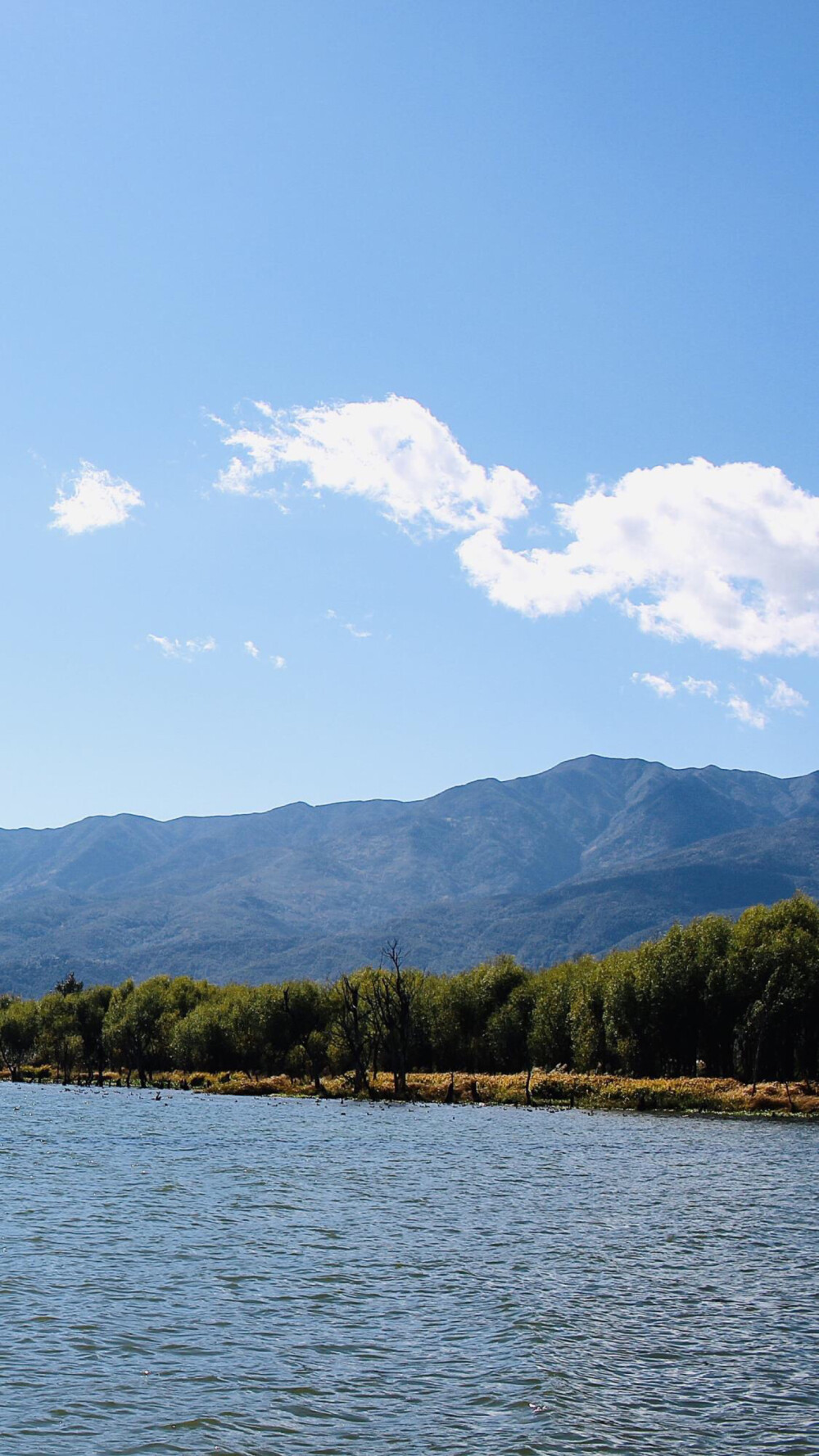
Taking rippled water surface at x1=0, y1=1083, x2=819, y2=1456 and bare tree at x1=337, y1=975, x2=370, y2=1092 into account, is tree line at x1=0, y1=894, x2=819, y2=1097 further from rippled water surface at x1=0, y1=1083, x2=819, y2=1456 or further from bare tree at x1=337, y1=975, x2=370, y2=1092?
rippled water surface at x1=0, y1=1083, x2=819, y2=1456

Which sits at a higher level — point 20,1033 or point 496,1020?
point 496,1020

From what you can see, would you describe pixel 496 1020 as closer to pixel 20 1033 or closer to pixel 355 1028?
pixel 355 1028

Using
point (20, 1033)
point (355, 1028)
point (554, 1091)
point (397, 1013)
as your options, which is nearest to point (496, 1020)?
point (397, 1013)

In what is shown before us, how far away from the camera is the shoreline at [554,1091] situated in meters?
95.6

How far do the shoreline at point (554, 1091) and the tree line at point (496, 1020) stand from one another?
2618 mm

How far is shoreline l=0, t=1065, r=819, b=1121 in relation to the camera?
95.6 metres

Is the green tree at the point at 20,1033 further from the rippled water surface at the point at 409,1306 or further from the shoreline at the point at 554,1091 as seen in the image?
the rippled water surface at the point at 409,1306

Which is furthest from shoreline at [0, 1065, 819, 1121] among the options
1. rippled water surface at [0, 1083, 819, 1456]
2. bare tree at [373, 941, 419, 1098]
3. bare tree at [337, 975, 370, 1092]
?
rippled water surface at [0, 1083, 819, 1456]

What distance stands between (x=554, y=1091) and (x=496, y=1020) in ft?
78.0

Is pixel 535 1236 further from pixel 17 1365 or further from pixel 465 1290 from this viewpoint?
pixel 17 1365

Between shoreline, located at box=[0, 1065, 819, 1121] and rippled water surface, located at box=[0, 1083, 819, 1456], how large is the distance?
37928mm

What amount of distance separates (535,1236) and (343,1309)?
11910 mm

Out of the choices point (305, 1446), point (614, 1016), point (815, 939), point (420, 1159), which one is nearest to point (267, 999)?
point (614, 1016)

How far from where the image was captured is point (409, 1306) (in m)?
29.5
